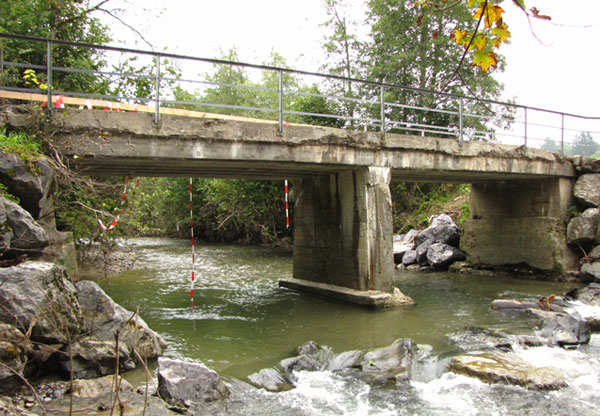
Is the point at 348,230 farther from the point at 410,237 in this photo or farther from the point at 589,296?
the point at 410,237

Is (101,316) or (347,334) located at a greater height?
(101,316)

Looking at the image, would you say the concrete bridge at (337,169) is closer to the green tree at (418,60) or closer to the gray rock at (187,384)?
the gray rock at (187,384)

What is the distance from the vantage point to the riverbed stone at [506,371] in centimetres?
580

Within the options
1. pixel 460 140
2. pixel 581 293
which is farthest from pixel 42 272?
pixel 581 293

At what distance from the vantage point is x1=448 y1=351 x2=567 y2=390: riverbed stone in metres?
5.80

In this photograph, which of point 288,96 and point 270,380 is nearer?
point 270,380

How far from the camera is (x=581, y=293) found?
1126cm

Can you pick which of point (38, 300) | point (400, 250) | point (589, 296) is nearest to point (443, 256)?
point (400, 250)

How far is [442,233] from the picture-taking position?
1814cm

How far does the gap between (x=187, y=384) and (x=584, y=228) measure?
12.7 m

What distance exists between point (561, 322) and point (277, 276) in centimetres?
917

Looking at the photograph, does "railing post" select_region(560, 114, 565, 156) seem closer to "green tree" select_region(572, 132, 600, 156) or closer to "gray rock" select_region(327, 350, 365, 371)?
"green tree" select_region(572, 132, 600, 156)

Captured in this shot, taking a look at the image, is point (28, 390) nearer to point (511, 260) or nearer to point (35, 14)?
point (35, 14)

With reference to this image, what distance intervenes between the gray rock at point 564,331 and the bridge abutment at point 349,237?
3.08m
